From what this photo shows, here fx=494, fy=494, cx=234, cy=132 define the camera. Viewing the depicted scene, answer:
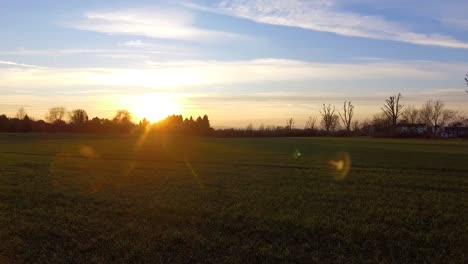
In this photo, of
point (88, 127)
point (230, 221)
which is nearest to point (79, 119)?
point (88, 127)

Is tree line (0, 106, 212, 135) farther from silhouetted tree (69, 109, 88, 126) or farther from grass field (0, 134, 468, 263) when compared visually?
grass field (0, 134, 468, 263)

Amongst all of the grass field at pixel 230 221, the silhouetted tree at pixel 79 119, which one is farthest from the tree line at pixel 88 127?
the grass field at pixel 230 221

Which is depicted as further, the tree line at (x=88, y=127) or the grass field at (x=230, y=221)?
the tree line at (x=88, y=127)

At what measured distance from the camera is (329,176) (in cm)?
2148

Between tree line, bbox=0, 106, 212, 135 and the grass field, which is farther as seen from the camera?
tree line, bbox=0, 106, 212, 135

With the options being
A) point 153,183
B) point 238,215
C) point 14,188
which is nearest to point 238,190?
point 153,183

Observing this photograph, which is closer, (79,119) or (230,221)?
(230,221)

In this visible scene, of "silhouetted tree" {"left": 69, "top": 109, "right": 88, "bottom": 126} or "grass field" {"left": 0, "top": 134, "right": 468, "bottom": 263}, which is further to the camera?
"silhouetted tree" {"left": 69, "top": 109, "right": 88, "bottom": 126}

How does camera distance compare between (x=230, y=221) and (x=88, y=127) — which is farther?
(x=88, y=127)

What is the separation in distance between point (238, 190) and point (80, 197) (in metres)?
5.00

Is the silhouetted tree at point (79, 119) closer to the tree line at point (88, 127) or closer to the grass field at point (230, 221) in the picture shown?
the tree line at point (88, 127)

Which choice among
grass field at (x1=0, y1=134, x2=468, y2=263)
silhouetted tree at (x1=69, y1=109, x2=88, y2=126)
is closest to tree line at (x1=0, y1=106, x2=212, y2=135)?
silhouetted tree at (x1=69, y1=109, x2=88, y2=126)

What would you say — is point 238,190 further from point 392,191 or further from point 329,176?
point 329,176

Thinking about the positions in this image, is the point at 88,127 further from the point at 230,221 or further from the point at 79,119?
the point at 230,221
